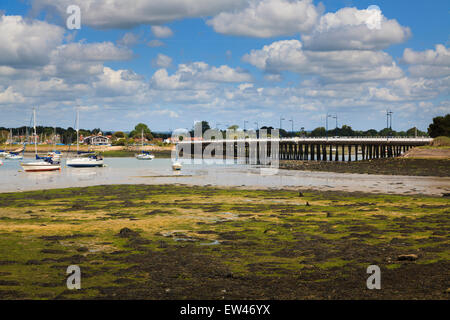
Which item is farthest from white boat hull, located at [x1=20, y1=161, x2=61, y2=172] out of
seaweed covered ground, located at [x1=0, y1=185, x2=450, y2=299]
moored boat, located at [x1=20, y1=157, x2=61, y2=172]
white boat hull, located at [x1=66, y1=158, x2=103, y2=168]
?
seaweed covered ground, located at [x1=0, y1=185, x2=450, y2=299]

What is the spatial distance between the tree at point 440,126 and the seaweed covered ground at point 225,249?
388 feet

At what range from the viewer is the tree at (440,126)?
14138 cm

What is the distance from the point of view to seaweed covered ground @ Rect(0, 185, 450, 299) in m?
14.4

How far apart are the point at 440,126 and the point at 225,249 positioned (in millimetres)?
142686

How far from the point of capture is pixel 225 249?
2016cm

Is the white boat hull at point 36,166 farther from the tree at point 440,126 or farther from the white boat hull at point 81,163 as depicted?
the tree at point 440,126

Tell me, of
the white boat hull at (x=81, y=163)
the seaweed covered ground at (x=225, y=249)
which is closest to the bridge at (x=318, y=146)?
the white boat hull at (x=81, y=163)

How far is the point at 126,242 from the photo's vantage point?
21547mm

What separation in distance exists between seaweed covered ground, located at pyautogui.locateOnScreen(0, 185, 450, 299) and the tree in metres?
118

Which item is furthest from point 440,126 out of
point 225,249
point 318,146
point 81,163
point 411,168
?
point 225,249

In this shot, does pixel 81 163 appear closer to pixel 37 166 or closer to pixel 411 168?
pixel 37 166

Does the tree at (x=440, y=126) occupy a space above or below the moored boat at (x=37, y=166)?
above
